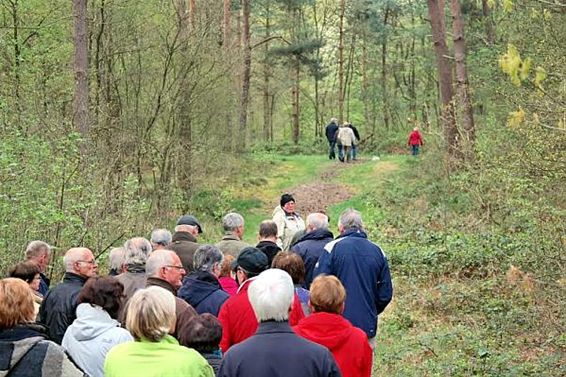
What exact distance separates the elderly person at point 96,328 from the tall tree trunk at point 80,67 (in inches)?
420

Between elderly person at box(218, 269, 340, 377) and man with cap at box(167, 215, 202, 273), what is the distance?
420 centimetres

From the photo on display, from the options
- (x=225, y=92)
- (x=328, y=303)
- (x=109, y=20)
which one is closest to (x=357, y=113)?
(x=225, y=92)

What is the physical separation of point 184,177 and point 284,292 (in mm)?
17264

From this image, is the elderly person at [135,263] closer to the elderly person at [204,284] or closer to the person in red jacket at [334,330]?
the elderly person at [204,284]

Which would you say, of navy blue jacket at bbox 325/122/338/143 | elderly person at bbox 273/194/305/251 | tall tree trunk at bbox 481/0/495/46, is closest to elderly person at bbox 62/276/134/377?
elderly person at bbox 273/194/305/251

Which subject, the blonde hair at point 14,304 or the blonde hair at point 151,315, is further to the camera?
the blonde hair at point 14,304

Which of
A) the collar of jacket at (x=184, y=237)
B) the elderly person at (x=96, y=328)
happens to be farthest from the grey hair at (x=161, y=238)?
the elderly person at (x=96, y=328)

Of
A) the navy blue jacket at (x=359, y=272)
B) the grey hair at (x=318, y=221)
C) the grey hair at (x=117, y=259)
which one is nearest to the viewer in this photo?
the grey hair at (x=117, y=259)

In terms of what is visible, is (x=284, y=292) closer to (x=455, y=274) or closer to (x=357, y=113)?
(x=455, y=274)

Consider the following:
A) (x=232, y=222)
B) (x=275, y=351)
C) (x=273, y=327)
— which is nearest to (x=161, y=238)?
(x=232, y=222)

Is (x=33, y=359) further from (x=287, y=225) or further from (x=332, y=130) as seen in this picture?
(x=332, y=130)

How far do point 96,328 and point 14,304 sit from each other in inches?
26.2

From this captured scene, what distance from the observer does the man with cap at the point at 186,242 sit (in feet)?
28.4

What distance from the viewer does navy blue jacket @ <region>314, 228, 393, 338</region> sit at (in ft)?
25.4
